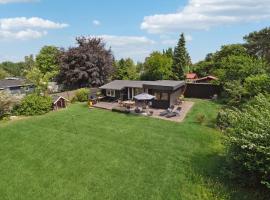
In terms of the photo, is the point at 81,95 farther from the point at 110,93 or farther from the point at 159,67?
the point at 159,67

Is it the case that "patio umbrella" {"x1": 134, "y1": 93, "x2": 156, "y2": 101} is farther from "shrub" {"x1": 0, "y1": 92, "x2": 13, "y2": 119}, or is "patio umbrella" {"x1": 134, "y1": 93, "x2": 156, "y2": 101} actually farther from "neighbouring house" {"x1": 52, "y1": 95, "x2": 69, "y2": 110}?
"shrub" {"x1": 0, "y1": 92, "x2": 13, "y2": 119}

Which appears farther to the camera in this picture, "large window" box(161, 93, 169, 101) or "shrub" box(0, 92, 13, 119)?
"large window" box(161, 93, 169, 101)

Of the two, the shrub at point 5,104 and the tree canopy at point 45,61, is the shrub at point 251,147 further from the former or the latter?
the tree canopy at point 45,61

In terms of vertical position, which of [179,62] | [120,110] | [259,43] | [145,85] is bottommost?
[120,110]

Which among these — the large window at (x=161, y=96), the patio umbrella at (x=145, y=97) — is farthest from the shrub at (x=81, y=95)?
the large window at (x=161, y=96)

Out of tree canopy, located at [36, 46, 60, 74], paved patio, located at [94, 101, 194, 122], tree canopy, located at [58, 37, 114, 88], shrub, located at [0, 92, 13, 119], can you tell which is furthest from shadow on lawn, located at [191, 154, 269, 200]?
tree canopy, located at [36, 46, 60, 74]

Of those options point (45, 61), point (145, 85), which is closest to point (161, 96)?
point (145, 85)
